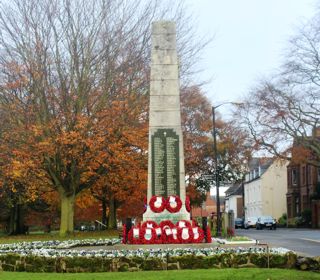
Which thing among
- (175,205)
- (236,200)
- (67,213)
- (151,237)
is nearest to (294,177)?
(236,200)

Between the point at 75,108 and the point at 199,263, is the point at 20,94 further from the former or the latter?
the point at 199,263

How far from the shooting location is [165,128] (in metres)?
21.4

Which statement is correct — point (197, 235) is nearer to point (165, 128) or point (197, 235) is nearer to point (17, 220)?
point (165, 128)

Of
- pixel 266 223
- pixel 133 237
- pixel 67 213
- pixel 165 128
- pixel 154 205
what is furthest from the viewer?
pixel 266 223

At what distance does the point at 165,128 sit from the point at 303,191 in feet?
182

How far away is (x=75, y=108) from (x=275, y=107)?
23.9 metres

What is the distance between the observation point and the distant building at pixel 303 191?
65.1 metres

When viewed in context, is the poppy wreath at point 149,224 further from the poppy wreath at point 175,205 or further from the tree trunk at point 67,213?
the tree trunk at point 67,213

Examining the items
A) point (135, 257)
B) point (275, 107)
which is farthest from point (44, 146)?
point (275, 107)

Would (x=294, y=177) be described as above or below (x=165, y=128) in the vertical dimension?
above

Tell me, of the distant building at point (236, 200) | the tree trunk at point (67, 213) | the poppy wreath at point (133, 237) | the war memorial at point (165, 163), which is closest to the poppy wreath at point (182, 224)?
the war memorial at point (165, 163)

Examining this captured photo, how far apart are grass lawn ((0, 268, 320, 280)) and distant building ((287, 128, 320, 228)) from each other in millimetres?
50662

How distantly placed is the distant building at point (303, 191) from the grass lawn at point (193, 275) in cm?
5066

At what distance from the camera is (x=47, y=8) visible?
30.2 metres
